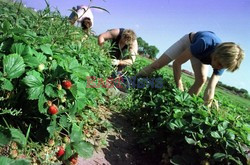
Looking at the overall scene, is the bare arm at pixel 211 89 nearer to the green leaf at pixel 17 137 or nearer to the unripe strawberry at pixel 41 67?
the unripe strawberry at pixel 41 67

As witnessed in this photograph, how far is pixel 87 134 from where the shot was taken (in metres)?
2.47

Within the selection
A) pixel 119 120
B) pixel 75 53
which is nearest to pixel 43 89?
pixel 75 53

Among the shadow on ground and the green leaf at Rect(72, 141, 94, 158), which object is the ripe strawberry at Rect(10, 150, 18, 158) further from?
the shadow on ground

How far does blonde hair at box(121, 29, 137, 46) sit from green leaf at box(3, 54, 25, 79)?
3.51 meters

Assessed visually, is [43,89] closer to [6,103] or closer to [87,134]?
[6,103]

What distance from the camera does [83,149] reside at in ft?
5.63

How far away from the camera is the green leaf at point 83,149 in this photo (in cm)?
170

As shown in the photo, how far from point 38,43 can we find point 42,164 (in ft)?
2.56

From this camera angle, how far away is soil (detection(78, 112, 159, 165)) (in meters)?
2.27

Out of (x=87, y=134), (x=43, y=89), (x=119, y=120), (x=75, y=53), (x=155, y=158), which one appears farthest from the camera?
(x=119, y=120)

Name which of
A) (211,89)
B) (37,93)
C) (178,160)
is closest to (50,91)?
(37,93)

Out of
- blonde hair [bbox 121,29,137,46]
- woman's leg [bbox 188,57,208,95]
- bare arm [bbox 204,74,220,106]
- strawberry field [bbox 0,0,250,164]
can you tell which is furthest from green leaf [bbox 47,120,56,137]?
blonde hair [bbox 121,29,137,46]

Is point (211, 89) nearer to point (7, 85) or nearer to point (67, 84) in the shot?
point (67, 84)

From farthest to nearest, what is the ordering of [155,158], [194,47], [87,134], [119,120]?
1. [194,47]
2. [119,120]
3. [155,158]
4. [87,134]
